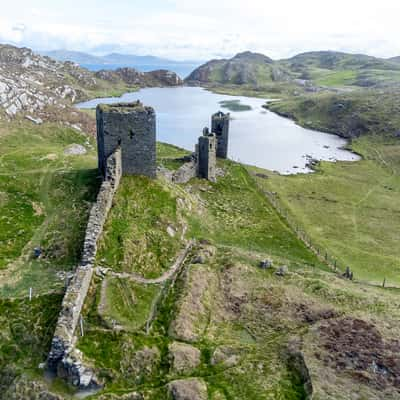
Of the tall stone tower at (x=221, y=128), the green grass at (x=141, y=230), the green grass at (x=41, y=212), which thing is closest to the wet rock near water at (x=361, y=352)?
the green grass at (x=141, y=230)

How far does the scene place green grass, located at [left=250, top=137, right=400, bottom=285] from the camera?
40994 millimetres

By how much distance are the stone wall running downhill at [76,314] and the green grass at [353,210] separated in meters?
24.1

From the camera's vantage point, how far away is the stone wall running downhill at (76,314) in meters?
19.0

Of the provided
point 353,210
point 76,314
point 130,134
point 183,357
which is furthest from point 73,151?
point 353,210

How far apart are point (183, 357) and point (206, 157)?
32160 mm

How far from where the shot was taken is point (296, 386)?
19.9 meters

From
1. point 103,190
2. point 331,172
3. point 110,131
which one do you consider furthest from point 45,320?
point 331,172

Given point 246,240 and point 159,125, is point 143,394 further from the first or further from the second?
point 159,125

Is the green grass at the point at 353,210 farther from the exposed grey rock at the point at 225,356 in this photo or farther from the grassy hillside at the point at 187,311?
the exposed grey rock at the point at 225,356

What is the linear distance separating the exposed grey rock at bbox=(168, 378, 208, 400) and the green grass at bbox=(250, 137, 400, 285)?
2304 centimetres

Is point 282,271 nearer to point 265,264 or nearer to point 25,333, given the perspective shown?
point 265,264

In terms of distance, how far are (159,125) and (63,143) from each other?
4589 cm

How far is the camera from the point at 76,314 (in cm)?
2170

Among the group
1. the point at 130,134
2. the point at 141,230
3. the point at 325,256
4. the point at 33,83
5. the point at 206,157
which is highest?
the point at 33,83
